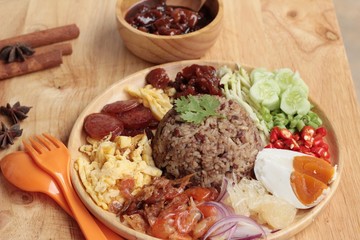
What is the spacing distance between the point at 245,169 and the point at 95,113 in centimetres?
109

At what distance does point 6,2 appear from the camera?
5.09m

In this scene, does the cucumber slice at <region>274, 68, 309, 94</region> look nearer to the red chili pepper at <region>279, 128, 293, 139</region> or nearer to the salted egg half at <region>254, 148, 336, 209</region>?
the red chili pepper at <region>279, 128, 293, 139</region>

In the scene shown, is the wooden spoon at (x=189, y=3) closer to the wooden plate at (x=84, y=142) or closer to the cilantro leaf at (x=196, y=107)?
the wooden plate at (x=84, y=142)

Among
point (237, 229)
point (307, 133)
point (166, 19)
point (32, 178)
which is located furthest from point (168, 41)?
point (237, 229)

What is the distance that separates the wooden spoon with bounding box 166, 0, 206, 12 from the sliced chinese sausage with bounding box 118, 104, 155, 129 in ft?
3.49

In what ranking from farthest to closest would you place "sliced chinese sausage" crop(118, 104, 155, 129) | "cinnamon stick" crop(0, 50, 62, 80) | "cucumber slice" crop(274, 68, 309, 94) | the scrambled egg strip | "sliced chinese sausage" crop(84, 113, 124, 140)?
"cinnamon stick" crop(0, 50, 62, 80)
"cucumber slice" crop(274, 68, 309, 94)
"sliced chinese sausage" crop(118, 104, 155, 129)
"sliced chinese sausage" crop(84, 113, 124, 140)
the scrambled egg strip

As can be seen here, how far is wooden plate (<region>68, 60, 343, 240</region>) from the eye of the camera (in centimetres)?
317

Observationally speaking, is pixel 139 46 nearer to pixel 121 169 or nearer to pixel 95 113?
pixel 95 113

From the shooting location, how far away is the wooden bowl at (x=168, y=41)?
13.6 ft

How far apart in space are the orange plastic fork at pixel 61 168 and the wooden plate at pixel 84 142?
5cm

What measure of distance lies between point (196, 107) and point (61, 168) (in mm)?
892

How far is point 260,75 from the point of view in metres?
4.00

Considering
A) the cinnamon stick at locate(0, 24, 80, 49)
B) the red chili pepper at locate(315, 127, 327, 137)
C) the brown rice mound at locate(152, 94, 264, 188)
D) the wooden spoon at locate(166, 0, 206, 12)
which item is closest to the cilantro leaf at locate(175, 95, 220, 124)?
the brown rice mound at locate(152, 94, 264, 188)

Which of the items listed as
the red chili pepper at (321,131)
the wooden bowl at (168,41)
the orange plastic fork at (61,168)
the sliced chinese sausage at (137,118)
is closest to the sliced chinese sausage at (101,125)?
the sliced chinese sausage at (137,118)
